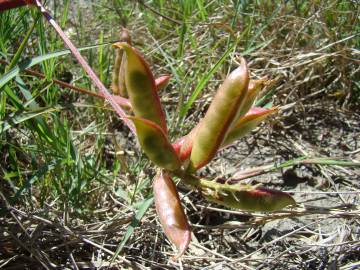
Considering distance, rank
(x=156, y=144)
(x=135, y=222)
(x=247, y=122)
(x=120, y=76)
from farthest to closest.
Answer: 1. (x=120, y=76)
2. (x=135, y=222)
3. (x=247, y=122)
4. (x=156, y=144)

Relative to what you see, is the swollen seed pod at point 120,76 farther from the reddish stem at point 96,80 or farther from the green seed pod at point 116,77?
the reddish stem at point 96,80

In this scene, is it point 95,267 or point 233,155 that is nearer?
point 95,267

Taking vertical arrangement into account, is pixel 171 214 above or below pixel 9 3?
below

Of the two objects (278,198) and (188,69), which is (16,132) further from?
(278,198)

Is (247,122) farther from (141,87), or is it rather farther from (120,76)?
(120,76)

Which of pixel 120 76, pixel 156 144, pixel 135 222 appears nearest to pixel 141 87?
pixel 156 144

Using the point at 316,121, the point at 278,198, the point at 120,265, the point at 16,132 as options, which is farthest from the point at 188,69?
the point at 278,198

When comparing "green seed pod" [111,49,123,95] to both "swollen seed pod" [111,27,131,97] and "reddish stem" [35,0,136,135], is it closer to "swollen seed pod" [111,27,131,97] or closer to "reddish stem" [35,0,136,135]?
"swollen seed pod" [111,27,131,97]
